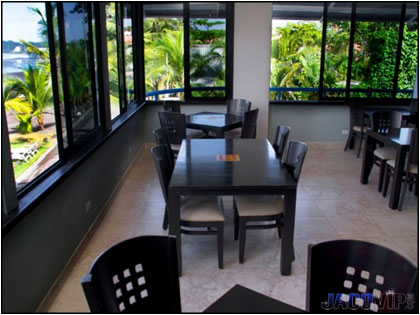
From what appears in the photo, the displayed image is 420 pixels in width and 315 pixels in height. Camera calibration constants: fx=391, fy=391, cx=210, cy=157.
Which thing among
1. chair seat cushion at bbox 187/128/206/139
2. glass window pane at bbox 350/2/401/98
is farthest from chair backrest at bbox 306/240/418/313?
glass window pane at bbox 350/2/401/98

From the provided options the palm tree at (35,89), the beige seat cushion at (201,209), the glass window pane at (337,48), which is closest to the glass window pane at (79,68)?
the palm tree at (35,89)

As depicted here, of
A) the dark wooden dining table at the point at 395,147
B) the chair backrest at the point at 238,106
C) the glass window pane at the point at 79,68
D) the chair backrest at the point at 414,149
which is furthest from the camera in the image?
the chair backrest at the point at 238,106

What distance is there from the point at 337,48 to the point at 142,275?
6.35m

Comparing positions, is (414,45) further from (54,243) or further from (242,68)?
(54,243)

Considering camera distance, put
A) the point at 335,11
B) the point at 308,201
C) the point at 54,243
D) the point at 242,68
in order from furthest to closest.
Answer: the point at 335,11
the point at 242,68
the point at 308,201
the point at 54,243

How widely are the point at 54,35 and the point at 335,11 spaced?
5284 mm

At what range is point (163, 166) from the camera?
10.1ft

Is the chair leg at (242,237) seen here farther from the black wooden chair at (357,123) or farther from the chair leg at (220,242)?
the black wooden chair at (357,123)

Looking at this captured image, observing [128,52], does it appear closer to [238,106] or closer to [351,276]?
[238,106]

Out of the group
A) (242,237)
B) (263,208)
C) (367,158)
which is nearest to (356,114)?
(367,158)

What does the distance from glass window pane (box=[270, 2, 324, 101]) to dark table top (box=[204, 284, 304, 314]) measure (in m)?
5.86

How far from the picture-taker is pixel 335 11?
6781 millimetres

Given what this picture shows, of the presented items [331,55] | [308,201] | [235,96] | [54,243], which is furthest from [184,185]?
[331,55]

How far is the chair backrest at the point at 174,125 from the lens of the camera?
4.81 m
